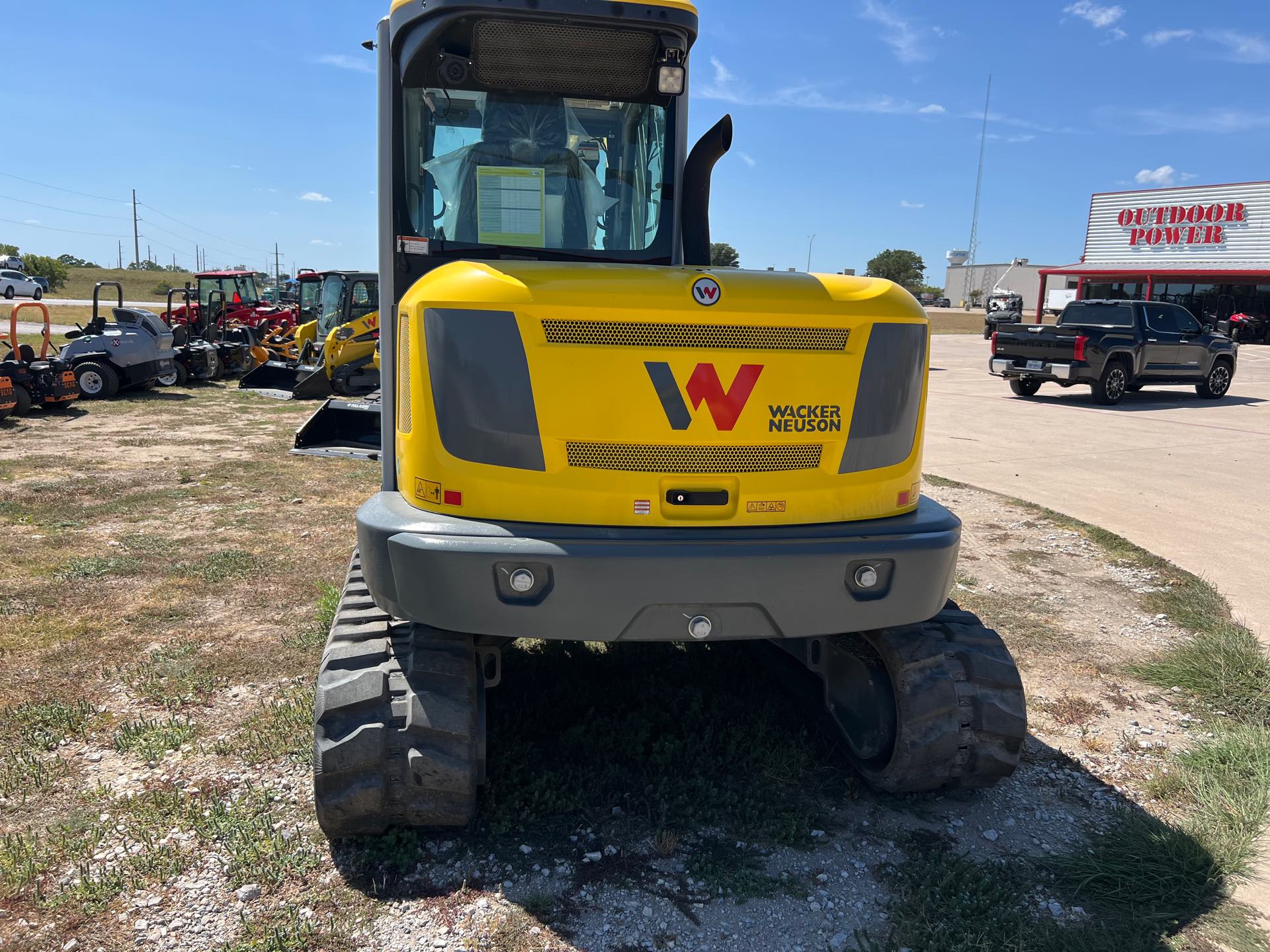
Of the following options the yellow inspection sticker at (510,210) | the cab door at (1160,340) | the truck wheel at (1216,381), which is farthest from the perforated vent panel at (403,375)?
the truck wheel at (1216,381)

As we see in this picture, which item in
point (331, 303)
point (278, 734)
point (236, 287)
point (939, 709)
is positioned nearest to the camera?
point (939, 709)

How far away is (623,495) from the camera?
2904 mm

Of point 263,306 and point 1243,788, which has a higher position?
point 263,306

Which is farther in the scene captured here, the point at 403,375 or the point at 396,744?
the point at 403,375

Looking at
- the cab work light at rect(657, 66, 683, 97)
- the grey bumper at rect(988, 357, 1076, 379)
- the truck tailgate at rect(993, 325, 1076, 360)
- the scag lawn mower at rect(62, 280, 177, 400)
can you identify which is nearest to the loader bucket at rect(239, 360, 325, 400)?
the scag lawn mower at rect(62, 280, 177, 400)

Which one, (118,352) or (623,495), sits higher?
(623,495)

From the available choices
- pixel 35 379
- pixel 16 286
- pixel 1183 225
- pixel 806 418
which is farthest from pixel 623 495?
pixel 16 286

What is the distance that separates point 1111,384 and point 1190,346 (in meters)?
2.27

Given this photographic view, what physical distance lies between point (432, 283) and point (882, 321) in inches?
58.1

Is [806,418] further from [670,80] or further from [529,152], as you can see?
[529,152]

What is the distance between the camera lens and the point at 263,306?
2552 centimetres

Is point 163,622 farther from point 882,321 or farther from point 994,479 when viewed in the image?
point 994,479

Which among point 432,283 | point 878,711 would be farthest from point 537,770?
point 432,283

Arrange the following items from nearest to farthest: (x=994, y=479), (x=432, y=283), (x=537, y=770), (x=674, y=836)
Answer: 1. (x=432, y=283)
2. (x=674, y=836)
3. (x=537, y=770)
4. (x=994, y=479)
